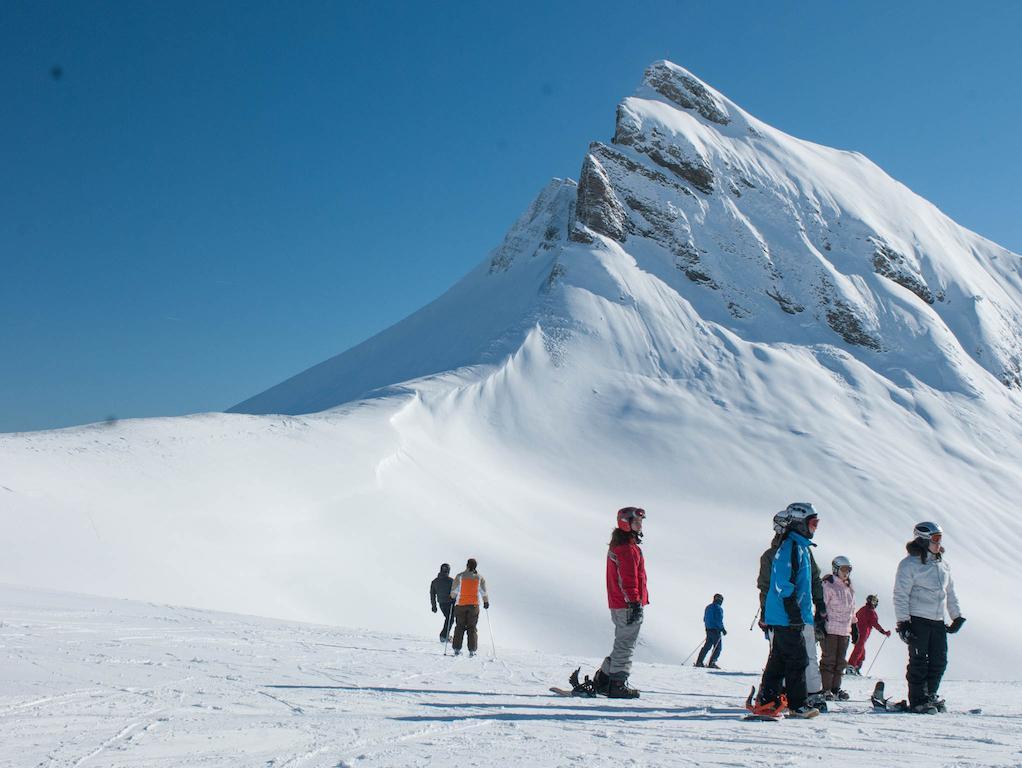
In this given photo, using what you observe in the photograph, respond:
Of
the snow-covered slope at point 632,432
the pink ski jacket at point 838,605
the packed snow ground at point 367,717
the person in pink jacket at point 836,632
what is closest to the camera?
the packed snow ground at point 367,717

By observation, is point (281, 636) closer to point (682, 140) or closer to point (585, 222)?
point (585, 222)

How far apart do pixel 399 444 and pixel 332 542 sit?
26.5 feet

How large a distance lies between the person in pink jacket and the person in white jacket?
1135 mm

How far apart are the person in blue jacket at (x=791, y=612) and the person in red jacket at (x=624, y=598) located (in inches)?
45.3

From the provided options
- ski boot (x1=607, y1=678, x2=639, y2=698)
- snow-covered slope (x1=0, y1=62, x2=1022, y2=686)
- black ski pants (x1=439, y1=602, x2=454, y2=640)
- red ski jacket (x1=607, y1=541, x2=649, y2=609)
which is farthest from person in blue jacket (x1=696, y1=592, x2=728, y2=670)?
red ski jacket (x1=607, y1=541, x2=649, y2=609)

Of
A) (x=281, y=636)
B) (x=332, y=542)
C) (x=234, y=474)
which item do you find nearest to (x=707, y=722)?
(x=281, y=636)

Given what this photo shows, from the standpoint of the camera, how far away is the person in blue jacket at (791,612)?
629 cm

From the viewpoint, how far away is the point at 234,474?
2011 centimetres

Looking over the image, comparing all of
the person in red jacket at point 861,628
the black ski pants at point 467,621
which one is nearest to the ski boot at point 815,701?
the black ski pants at point 467,621

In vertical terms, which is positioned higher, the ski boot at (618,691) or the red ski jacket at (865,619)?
the red ski jacket at (865,619)

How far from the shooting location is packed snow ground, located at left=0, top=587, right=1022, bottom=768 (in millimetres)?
4641

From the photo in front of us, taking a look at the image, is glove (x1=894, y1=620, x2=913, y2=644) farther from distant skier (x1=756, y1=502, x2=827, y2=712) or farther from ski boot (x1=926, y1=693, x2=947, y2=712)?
distant skier (x1=756, y1=502, x2=827, y2=712)

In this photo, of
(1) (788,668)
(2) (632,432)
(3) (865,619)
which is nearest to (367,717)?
(1) (788,668)

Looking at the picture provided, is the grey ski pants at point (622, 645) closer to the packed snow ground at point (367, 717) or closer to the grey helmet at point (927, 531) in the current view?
the packed snow ground at point (367, 717)
